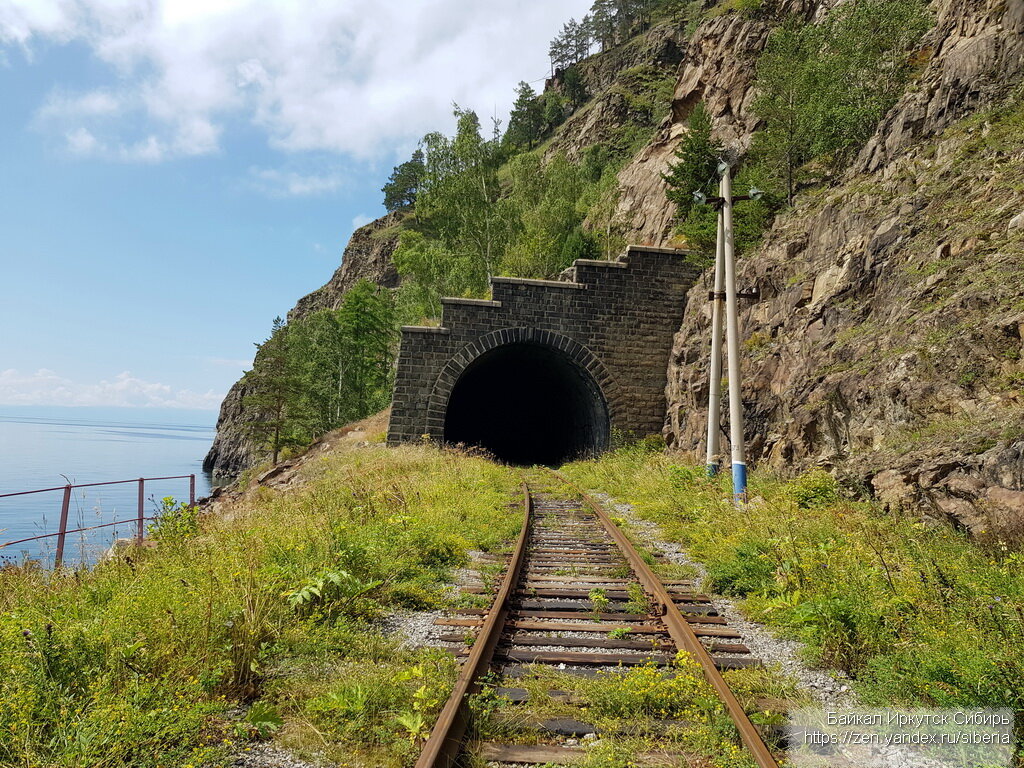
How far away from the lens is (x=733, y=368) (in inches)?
397

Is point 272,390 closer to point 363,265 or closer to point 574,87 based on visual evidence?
point 363,265

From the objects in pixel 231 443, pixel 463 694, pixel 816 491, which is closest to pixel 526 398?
pixel 816 491

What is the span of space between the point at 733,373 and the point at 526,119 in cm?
8536

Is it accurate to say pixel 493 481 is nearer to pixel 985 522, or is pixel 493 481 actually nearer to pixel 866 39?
pixel 985 522

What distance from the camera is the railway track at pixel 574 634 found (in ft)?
10.0

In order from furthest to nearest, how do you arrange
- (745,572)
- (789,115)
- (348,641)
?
(789,115)
(745,572)
(348,641)

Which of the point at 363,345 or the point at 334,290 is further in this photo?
the point at 334,290

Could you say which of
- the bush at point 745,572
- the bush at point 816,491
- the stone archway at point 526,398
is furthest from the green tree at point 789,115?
the bush at point 745,572

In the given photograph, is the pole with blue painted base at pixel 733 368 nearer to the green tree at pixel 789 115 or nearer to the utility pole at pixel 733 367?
the utility pole at pixel 733 367

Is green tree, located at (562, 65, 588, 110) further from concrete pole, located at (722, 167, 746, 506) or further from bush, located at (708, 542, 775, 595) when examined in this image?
bush, located at (708, 542, 775, 595)

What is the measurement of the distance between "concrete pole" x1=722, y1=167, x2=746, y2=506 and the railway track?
305 centimetres

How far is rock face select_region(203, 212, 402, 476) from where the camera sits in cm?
6738


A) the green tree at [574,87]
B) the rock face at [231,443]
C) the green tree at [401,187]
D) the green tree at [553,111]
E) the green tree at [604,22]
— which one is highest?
the green tree at [604,22]

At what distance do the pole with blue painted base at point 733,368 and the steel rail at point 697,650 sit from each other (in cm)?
272
